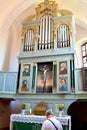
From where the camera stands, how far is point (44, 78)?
985cm

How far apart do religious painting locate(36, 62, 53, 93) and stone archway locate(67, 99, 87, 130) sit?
240 cm

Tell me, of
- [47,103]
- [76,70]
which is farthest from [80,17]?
[47,103]

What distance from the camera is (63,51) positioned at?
9625 mm

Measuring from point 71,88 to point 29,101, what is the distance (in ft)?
7.48

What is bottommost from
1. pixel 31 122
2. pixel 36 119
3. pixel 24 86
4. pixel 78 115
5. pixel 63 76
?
pixel 78 115

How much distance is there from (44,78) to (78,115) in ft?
11.9

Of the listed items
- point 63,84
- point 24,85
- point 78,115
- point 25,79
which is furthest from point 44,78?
point 78,115

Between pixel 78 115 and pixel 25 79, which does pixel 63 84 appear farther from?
pixel 78 115

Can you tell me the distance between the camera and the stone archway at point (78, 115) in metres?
11.1

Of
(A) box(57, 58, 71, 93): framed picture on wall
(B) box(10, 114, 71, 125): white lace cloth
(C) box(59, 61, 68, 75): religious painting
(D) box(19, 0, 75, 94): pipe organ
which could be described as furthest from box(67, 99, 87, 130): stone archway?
(B) box(10, 114, 71, 125): white lace cloth

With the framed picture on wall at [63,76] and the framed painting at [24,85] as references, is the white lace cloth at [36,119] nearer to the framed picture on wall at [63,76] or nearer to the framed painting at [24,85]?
the framed picture on wall at [63,76]

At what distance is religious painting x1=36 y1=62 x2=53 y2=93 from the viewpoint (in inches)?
379

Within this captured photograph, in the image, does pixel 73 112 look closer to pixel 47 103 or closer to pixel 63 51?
pixel 47 103

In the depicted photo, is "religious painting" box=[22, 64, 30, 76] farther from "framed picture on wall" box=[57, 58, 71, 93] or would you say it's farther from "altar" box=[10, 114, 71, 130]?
"altar" box=[10, 114, 71, 130]
